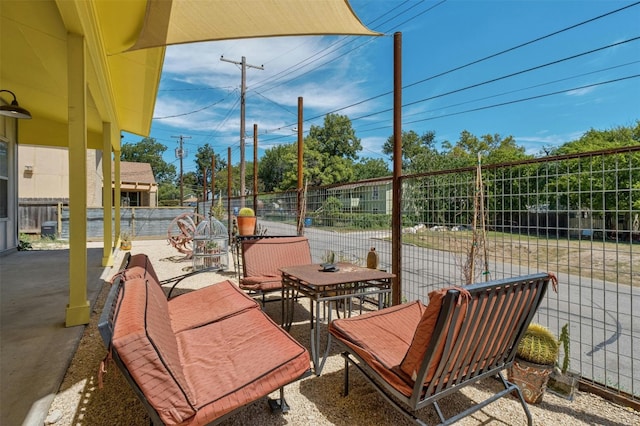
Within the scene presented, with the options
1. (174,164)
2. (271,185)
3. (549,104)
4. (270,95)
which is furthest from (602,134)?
(174,164)

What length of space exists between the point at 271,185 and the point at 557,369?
41.5 metres

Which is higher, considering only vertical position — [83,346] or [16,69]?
[16,69]

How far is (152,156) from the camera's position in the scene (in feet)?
153

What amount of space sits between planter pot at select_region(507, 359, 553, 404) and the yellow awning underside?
11.6ft

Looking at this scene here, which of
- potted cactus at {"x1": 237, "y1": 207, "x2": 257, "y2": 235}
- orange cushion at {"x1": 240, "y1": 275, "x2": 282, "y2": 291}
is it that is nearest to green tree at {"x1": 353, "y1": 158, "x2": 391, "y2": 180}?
potted cactus at {"x1": 237, "y1": 207, "x2": 257, "y2": 235}

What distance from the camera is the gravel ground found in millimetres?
1938

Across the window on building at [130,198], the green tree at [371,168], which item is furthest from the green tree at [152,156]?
the green tree at [371,168]

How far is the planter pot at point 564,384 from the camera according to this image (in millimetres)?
2200

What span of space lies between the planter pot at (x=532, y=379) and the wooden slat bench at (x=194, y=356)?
4.98 ft

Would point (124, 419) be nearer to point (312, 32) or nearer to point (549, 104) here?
point (312, 32)

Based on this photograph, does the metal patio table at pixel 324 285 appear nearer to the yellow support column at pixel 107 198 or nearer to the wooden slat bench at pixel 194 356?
the wooden slat bench at pixel 194 356

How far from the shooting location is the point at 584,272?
2916mm

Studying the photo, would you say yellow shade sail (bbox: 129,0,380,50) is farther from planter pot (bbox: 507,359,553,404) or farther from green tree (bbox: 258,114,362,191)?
green tree (bbox: 258,114,362,191)

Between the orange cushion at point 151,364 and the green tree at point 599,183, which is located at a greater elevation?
the green tree at point 599,183
